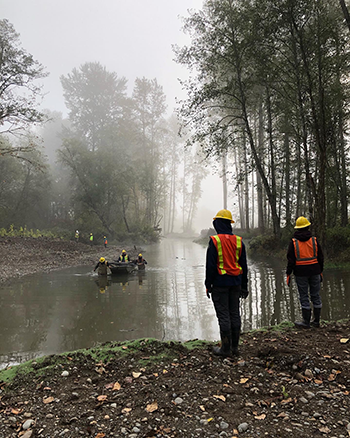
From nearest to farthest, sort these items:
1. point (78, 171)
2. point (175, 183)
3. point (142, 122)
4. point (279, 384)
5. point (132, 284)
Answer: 1. point (279, 384)
2. point (132, 284)
3. point (78, 171)
4. point (142, 122)
5. point (175, 183)

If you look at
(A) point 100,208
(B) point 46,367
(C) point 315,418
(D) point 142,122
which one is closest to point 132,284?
(B) point 46,367

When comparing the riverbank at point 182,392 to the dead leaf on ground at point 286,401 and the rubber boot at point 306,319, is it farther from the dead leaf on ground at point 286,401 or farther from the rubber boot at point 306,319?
the rubber boot at point 306,319

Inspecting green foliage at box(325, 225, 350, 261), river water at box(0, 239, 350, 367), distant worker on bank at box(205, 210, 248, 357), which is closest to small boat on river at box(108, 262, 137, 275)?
river water at box(0, 239, 350, 367)

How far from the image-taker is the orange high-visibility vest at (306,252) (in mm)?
5184

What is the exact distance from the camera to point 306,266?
5.19 m

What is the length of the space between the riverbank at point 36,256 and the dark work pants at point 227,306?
10616 millimetres

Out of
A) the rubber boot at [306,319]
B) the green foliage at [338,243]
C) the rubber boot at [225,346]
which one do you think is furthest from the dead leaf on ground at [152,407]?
the green foliage at [338,243]

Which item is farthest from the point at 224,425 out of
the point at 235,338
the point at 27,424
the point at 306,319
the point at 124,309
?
the point at 124,309

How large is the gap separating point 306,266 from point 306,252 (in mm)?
244

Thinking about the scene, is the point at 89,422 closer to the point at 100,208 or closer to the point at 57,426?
the point at 57,426

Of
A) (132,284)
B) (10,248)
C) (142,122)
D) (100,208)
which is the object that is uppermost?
(142,122)

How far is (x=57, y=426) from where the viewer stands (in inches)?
104

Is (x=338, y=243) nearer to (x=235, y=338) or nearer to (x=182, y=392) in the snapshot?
(x=235, y=338)

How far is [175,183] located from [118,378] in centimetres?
4959
